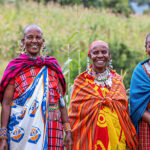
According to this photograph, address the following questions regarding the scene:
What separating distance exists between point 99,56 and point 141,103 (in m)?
0.76

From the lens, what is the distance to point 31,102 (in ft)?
8.87

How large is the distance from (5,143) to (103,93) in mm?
1292

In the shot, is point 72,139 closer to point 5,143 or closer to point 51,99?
point 51,99

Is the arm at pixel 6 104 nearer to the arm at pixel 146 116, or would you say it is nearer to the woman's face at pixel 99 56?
the woman's face at pixel 99 56

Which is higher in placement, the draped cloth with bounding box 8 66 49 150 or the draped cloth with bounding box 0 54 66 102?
the draped cloth with bounding box 0 54 66 102

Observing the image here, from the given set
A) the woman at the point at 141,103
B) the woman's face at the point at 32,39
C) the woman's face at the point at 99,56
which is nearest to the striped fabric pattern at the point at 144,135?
the woman at the point at 141,103

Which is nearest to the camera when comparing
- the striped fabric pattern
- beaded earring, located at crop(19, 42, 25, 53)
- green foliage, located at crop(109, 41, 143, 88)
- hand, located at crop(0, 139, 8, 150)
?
hand, located at crop(0, 139, 8, 150)

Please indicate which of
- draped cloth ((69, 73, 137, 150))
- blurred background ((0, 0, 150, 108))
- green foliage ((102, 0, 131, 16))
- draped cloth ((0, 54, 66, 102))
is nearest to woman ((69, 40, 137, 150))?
draped cloth ((69, 73, 137, 150))

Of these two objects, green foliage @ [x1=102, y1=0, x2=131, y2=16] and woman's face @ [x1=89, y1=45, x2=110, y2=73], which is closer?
woman's face @ [x1=89, y1=45, x2=110, y2=73]

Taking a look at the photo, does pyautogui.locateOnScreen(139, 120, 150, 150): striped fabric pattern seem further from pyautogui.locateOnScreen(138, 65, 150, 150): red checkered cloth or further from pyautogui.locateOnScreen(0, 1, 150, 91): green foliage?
pyautogui.locateOnScreen(0, 1, 150, 91): green foliage

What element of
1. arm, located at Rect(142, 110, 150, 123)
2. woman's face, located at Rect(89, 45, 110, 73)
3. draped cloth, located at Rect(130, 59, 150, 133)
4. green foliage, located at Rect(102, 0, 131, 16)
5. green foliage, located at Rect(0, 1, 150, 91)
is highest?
green foliage, located at Rect(102, 0, 131, 16)

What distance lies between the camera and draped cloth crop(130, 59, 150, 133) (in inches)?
126

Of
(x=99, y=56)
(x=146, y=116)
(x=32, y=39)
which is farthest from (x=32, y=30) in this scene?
(x=146, y=116)

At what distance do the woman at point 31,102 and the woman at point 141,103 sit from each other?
91 cm
